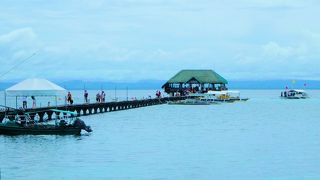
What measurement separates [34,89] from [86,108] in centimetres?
2404

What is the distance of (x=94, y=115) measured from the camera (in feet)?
282

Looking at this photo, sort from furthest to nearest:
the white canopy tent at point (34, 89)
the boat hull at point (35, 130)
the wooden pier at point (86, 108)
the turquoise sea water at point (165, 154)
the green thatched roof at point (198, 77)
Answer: the green thatched roof at point (198, 77), the wooden pier at point (86, 108), the white canopy tent at point (34, 89), the boat hull at point (35, 130), the turquoise sea water at point (165, 154)

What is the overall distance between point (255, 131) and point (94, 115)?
87.8ft

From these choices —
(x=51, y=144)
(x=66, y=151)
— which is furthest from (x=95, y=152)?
(x=51, y=144)

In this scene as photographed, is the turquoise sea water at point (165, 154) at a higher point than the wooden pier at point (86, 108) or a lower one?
lower

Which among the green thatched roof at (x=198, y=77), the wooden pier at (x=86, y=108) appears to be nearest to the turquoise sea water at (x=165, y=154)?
the wooden pier at (x=86, y=108)

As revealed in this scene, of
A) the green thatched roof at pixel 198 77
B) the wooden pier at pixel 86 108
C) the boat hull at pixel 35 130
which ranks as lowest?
the boat hull at pixel 35 130

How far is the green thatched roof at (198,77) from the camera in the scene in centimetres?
14288

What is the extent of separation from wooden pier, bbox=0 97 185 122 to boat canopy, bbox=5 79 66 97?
5.51 feet

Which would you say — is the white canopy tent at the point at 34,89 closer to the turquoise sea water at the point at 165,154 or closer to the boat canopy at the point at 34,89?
the boat canopy at the point at 34,89

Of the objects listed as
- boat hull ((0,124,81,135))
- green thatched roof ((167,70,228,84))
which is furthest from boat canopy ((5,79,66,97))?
green thatched roof ((167,70,228,84))

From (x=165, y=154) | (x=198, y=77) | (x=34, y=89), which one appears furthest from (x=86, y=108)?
(x=198, y=77)

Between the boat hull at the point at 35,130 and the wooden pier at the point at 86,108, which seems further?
the wooden pier at the point at 86,108

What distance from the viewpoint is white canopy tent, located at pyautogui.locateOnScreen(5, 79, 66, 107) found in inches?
2222
